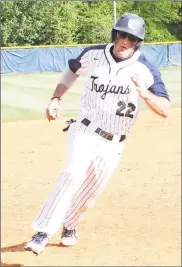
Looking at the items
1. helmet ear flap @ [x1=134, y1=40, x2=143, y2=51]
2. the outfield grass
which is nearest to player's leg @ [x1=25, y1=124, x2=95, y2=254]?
helmet ear flap @ [x1=134, y1=40, x2=143, y2=51]

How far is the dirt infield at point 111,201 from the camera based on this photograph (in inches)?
300

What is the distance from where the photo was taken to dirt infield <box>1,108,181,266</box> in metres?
7.61

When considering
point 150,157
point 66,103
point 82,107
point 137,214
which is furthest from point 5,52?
point 66,103

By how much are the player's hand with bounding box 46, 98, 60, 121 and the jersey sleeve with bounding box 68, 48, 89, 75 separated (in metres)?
0.26

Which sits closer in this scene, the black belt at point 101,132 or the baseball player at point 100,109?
the baseball player at point 100,109

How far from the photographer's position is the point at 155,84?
3910 millimetres

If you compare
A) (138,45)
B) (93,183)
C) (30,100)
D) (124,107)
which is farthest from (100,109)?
(30,100)

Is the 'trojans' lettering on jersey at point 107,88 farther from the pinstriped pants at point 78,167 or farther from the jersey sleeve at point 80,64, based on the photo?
the pinstriped pants at point 78,167

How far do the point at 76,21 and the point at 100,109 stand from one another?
770mm

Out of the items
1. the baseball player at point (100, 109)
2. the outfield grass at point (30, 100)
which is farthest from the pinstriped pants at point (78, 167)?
the outfield grass at point (30, 100)

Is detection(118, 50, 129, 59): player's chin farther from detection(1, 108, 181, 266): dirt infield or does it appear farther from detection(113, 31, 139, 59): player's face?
detection(1, 108, 181, 266): dirt infield

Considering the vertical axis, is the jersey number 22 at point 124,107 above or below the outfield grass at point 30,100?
above

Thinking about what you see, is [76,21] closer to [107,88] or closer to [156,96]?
[107,88]

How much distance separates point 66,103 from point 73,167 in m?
20.6
